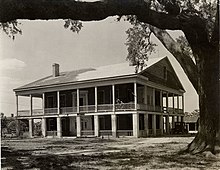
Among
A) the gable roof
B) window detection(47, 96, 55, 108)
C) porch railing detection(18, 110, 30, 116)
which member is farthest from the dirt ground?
the gable roof

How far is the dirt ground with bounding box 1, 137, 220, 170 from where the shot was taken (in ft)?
10.7

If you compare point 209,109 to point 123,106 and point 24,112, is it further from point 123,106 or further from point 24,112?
point 24,112

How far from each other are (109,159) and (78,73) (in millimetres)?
875

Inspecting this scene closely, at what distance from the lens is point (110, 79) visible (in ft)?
16.8

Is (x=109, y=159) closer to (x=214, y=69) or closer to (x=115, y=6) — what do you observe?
(x=115, y=6)

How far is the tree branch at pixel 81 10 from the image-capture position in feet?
11.3

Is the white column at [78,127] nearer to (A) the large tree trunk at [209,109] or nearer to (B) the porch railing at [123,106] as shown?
(B) the porch railing at [123,106]

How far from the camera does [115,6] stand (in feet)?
12.5

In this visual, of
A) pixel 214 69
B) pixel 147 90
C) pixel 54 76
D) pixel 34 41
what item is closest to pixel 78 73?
pixel 54 76

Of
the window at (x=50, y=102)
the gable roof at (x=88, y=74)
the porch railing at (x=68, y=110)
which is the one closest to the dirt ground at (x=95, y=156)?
the window at (x=50, y=102)

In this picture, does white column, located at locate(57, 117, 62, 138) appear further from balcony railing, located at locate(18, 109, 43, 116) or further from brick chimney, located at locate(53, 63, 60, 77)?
brick chimney, located at locate(53, 63, 60, 77)

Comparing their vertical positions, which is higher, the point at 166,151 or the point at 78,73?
the point at 78,73

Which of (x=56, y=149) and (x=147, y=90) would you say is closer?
(x=56, y=149)

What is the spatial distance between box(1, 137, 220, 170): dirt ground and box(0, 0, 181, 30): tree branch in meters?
1.20
